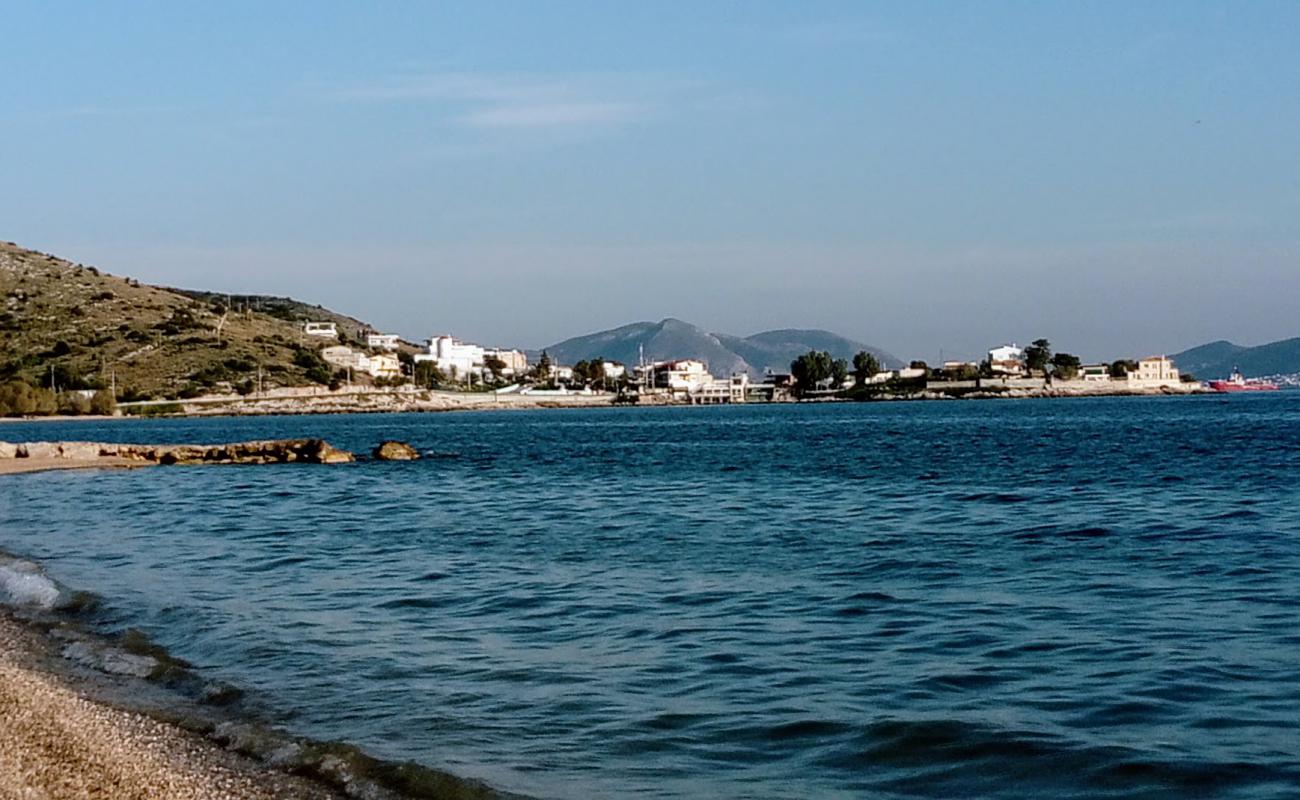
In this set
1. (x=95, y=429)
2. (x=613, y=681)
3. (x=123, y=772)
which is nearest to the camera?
(x=123, y=772)

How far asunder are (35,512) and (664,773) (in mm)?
27729

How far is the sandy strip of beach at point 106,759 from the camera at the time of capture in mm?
8344

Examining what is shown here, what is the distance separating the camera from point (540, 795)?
29.7 ft

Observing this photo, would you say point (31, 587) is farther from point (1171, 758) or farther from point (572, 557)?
point (1171, 758)

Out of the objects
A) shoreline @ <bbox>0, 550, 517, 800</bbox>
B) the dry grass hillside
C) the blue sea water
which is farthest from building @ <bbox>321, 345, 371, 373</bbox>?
shoreline @ <bbox>0, 550, 517, 800</bbox>

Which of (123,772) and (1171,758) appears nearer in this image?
(123,772)

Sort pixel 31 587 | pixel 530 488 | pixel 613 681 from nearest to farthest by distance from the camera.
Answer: pixel 613 681 < pixel 31 587 < pixel 530 488

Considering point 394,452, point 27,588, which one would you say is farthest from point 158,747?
point 394,452

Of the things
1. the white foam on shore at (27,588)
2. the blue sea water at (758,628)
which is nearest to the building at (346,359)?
the blue sea water at (758,628)

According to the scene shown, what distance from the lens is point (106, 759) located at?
9.08 metres

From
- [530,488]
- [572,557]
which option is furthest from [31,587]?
[530,488]

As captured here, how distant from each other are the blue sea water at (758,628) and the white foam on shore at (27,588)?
2.25 ft

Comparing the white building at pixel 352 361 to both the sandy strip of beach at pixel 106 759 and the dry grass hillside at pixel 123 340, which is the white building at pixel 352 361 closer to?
the dry grass hillside at pixel 123 340

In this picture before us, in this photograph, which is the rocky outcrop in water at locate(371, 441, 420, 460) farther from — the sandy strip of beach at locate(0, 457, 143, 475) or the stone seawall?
the sandy strip of beach at locate(0, 457, 143, 475)
